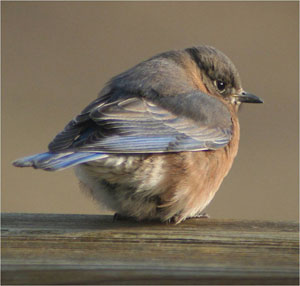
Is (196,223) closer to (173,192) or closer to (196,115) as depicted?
(173,192)

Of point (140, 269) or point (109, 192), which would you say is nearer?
point (140, 269)

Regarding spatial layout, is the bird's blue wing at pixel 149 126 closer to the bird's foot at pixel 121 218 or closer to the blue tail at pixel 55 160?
the blue tail at pixel 55 160

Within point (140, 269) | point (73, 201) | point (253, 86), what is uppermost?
point (140, 269)

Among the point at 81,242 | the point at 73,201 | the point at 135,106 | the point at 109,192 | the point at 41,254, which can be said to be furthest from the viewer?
the point at 73,201

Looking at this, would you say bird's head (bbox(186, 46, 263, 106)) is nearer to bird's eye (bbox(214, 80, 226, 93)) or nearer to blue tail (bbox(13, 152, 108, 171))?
bird's eye (bbox(214, 80, 226, 93))

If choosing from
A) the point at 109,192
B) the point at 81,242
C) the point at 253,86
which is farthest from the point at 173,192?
the point at 253,86

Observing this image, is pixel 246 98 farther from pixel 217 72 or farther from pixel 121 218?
pixel 121 218
